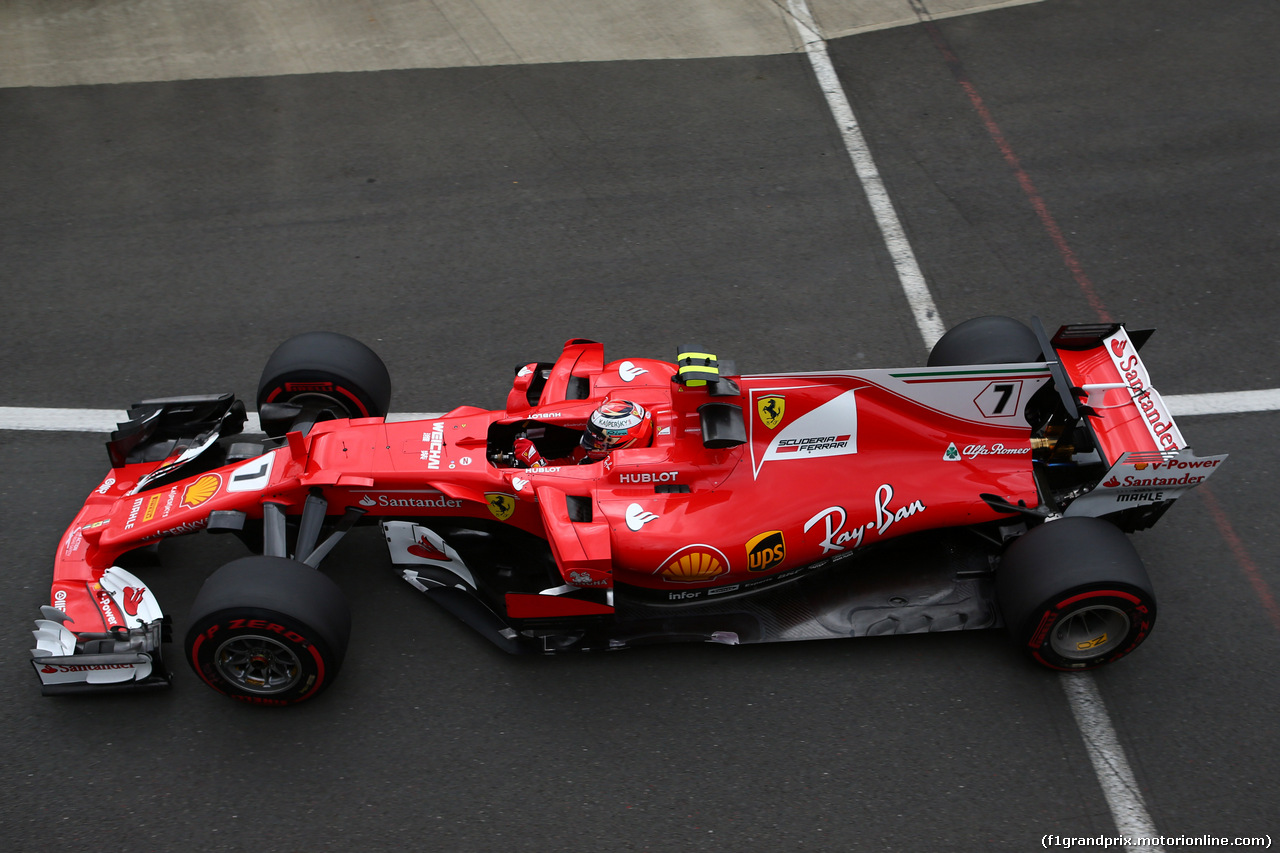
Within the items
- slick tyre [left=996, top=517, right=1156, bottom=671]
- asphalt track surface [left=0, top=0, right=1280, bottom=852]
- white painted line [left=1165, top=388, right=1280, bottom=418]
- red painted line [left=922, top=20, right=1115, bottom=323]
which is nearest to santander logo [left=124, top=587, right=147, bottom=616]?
asphalt track surface [left=0, top=0, right=1280, bottom=852]

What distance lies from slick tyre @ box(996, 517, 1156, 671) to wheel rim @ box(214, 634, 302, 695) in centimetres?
350

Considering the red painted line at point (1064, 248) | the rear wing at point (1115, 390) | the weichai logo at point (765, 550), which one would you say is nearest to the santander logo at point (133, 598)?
the weichai logo at point (765, 550)

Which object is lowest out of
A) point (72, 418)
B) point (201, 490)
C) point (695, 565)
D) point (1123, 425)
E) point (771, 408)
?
point (695, 565)

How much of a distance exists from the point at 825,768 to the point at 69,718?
3.80 meters

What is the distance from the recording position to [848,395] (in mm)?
5273

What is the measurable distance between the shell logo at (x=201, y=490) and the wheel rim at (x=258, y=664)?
89cm

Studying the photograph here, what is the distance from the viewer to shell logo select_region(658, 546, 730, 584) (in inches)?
204

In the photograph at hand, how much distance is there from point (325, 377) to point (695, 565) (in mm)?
2448

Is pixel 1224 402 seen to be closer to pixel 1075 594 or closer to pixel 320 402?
pixel 1075 594

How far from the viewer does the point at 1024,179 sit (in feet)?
28.4

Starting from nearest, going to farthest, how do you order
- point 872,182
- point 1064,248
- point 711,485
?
1. point 711,485
2. point 1064,248
3. point 872,182

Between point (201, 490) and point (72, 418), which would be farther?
point (72, 418)

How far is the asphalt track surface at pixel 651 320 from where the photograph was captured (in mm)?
4977

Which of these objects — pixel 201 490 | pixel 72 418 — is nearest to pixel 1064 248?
pixel 201 490
